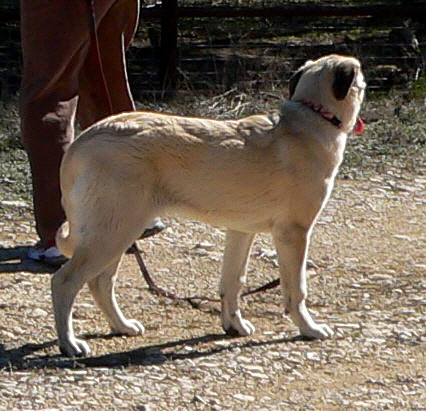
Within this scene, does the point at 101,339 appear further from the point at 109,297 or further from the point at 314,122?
the point at 314,122

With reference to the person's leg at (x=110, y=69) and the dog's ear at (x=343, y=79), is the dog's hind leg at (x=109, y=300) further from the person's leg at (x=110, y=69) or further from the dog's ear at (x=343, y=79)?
the person's leg at (x=110, y=69)

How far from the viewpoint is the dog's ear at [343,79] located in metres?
4.92

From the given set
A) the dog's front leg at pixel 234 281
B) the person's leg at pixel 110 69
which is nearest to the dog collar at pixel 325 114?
the dog's front leg at pixel 234 281

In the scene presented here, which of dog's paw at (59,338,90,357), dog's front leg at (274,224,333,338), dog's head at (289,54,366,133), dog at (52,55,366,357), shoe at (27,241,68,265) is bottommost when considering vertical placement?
shoe at (27,241,68,265)

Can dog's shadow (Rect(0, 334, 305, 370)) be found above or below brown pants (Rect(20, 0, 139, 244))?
below

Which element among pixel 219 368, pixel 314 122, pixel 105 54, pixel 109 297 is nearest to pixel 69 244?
pixel 109 297

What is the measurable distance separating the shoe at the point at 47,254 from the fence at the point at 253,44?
3.77 meters

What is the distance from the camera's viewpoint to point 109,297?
16.4ft

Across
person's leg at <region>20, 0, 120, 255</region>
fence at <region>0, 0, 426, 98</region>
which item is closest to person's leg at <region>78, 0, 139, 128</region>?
person's leg at <region>20, 0, 120, 255</region>

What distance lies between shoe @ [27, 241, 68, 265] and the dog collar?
160 cm

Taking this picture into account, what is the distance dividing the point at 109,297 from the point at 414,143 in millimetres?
4250

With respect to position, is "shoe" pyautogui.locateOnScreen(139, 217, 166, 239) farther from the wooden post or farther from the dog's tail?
the wooden post

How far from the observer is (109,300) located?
16.4ft

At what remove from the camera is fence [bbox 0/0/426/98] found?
9.94 meters
